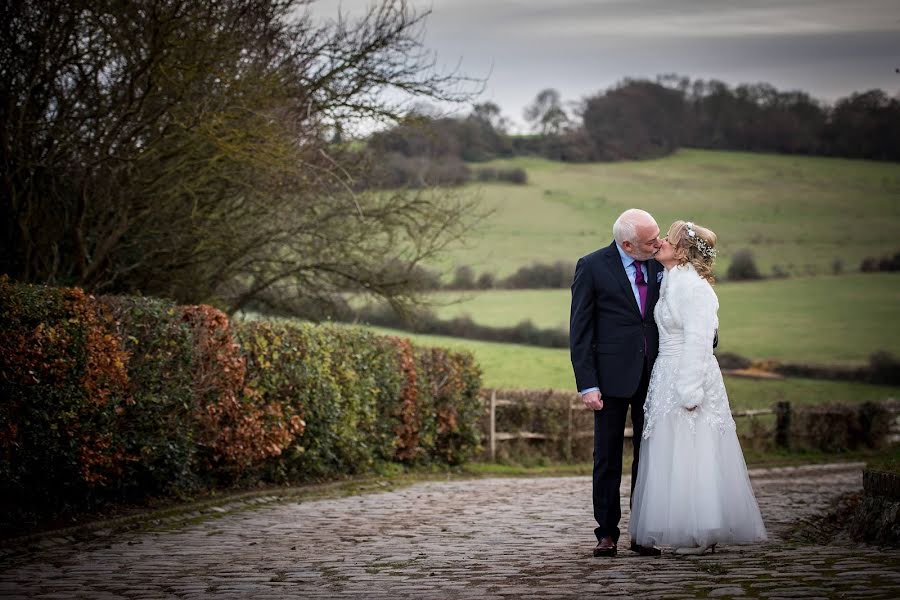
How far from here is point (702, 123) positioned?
211 ft

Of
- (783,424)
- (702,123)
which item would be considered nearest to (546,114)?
(702,123)

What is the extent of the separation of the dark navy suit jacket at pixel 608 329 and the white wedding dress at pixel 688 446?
15 cm

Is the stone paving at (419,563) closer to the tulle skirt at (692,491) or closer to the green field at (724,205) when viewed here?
the tulle skirt at (692,491)

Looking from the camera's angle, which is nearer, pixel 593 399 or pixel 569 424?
pixel 593 399

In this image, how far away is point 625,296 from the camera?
8156mm

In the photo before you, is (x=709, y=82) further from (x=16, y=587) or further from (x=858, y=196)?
(x=16, y=587)

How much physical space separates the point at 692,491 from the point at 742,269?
47160 mm

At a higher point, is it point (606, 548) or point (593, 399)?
point (593, 399)

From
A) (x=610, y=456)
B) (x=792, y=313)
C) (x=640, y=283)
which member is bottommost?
(x=610, y=456)

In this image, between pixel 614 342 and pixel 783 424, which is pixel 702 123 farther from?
pixel 614 342

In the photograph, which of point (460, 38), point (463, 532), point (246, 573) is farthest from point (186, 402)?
point (460, 38)

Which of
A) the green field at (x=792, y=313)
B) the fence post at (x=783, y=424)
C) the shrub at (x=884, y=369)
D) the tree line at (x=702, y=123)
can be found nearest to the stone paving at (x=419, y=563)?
the fence post at (x=783, y=424)

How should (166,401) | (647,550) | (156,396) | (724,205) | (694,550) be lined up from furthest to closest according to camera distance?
(724,205)
(166,401)
(156,396)
(694,550)
(647,550)

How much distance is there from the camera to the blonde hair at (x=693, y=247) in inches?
323
